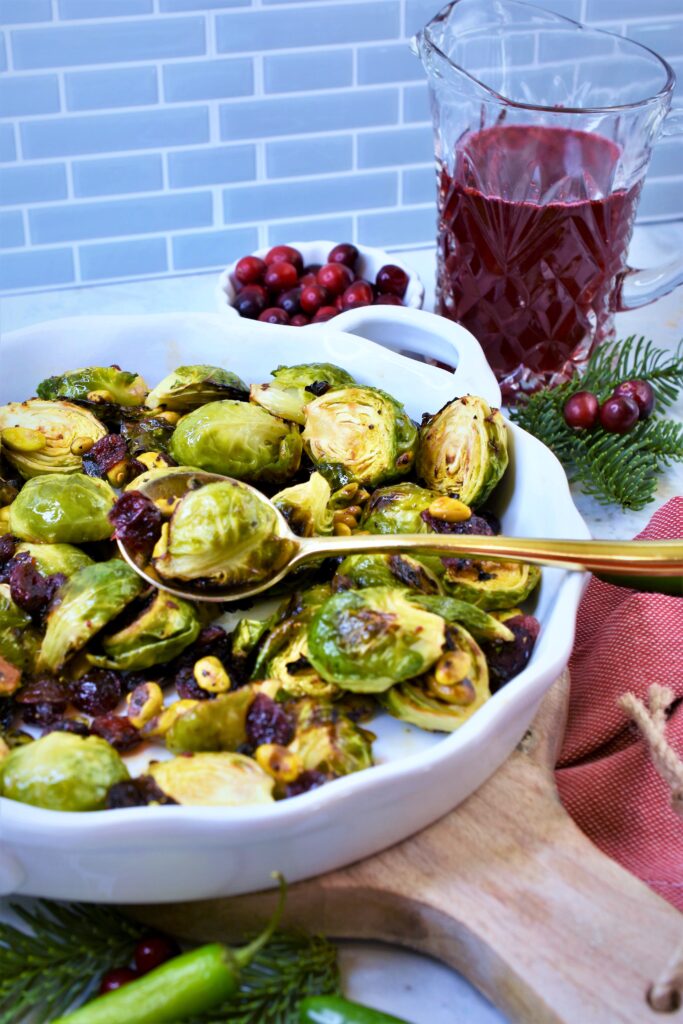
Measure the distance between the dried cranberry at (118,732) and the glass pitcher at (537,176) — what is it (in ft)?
4.60

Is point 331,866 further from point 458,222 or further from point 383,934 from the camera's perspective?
point 458,222

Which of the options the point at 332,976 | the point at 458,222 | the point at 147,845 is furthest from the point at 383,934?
the point at 458,222

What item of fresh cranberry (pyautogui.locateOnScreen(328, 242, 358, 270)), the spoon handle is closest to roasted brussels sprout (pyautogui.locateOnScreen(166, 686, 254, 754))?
the spoon handle

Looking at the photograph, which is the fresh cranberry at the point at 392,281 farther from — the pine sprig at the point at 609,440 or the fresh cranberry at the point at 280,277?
the pine sprig at the point at 609,440

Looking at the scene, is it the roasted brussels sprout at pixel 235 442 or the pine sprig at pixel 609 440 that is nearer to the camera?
the roasted brussels sprout at pixel 235 442

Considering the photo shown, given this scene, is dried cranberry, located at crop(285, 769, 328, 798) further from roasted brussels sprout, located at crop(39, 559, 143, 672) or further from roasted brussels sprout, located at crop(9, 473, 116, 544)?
roasted brussels sprout, located at crop(9, 473, 116, 544)

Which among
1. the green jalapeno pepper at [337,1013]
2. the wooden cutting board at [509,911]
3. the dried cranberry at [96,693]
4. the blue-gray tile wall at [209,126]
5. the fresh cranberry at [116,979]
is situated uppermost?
the blue-gray tile wall at [209,126]

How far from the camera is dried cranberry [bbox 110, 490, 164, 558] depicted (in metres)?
1.66

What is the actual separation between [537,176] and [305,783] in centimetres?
153

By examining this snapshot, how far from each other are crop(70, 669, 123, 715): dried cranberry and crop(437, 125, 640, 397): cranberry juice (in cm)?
134

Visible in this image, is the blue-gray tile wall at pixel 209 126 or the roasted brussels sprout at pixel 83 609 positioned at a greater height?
the blue-gray tile wall at pixel 209 126

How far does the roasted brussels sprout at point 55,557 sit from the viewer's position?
5.50 feet

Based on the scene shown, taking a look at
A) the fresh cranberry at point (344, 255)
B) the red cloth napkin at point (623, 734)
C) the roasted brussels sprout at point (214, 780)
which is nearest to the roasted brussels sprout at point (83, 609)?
the roasted brussels sprout at point (214, 780)

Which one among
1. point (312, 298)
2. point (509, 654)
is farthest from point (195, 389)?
point (509, 654)
